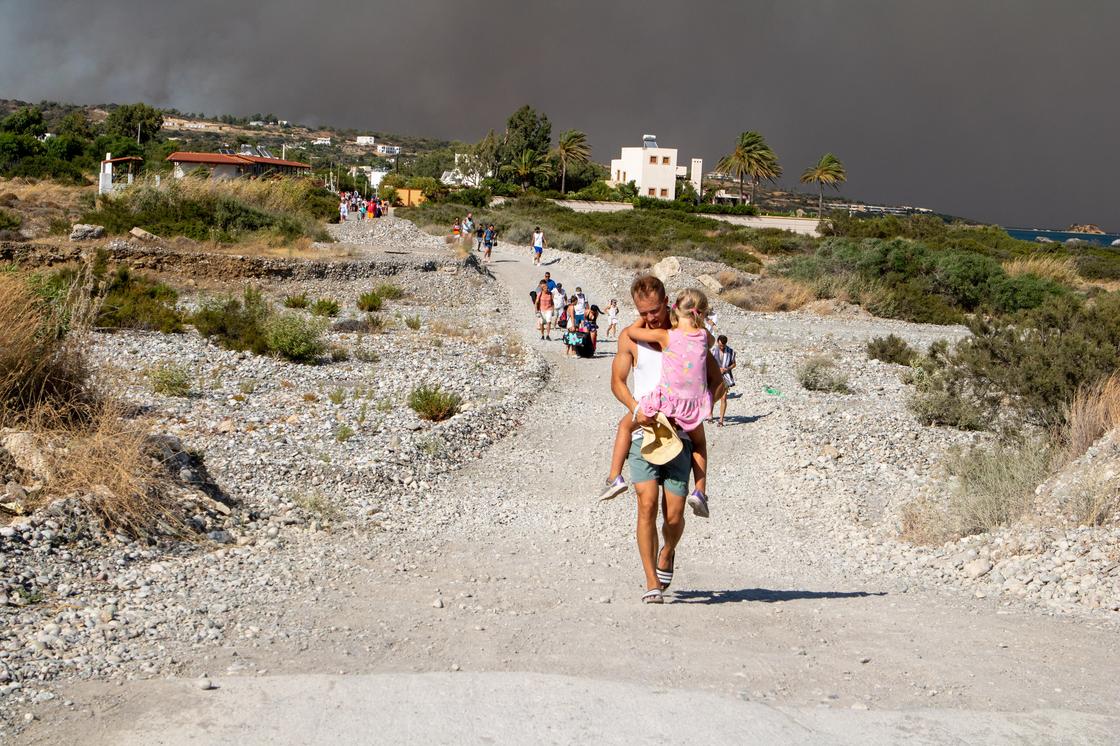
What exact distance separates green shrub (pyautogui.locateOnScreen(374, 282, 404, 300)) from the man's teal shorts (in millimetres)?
23202

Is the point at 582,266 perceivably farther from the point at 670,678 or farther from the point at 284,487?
the point at 670,678

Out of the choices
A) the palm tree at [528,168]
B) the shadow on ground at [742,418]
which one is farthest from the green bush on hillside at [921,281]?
the palm tree at [528,168]

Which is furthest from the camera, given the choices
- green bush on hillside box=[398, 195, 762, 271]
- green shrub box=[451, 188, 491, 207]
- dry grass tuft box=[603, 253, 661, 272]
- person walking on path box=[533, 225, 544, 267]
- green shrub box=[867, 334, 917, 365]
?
green shrub box=[451, 188, 491, 207]

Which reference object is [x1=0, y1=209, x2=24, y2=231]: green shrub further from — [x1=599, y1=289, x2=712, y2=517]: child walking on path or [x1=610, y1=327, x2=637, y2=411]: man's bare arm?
[x1=599, y1=289, x2=712, y2=517]: child walking on path

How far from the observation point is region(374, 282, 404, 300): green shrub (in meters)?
28.7

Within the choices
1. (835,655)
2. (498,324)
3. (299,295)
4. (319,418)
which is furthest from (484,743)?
(299,295)

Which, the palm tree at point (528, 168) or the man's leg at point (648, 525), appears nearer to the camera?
the man's leg at point (648, 525)

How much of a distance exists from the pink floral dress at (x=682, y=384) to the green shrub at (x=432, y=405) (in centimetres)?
768

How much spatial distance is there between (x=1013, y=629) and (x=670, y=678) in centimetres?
239

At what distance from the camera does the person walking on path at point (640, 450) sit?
237 inches

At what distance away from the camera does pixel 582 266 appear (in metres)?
39.2

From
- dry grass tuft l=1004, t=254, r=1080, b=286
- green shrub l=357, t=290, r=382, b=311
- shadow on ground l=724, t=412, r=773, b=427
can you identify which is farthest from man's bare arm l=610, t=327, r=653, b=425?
dry grass tuft l=1004, t=254, r=1080, b=286

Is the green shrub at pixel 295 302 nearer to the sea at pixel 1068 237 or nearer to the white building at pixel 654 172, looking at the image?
the sea at pixel 1068 237

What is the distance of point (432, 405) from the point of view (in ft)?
44.4
